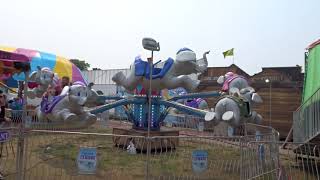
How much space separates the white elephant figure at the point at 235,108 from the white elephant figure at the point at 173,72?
1237mm

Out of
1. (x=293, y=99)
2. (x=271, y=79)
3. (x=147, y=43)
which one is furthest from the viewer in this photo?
(x=271, y=79)

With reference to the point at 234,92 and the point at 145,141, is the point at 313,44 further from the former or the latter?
the point at 145,141

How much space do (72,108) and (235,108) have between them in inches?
216

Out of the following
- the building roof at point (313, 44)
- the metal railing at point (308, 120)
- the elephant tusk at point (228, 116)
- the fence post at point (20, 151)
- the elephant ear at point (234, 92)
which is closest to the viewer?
the fence post at point (20, 151)

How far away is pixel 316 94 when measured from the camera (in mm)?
10797

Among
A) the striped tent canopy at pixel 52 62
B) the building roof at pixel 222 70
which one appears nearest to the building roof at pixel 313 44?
the building roof at pixel 222 70

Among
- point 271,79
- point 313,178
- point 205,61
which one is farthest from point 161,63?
point 271,79

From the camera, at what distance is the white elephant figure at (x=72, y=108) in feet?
44.4

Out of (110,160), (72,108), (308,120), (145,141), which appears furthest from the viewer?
(72,108)

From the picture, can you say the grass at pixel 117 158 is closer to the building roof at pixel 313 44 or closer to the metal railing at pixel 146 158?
the metal railing at pixel 146 158

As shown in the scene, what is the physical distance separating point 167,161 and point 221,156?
4.70 ft

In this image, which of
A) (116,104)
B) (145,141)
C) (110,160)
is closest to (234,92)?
(116,104)

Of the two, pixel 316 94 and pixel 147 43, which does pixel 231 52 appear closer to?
pixel 316 94

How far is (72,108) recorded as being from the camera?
13.8 meters
